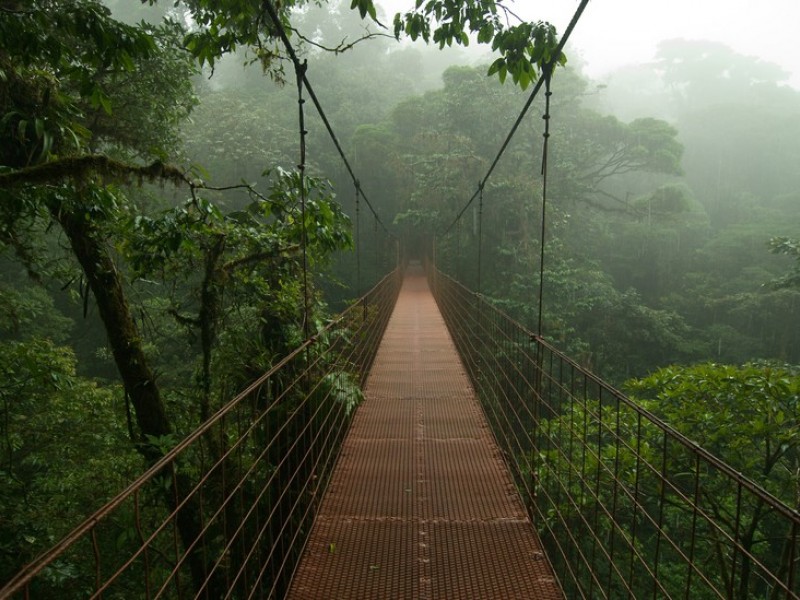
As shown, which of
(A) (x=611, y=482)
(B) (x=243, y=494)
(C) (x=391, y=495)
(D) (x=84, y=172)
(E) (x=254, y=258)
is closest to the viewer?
(B) (x=243, y=494)

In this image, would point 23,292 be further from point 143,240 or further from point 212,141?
point 143,240

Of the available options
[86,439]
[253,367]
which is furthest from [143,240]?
[86,439]

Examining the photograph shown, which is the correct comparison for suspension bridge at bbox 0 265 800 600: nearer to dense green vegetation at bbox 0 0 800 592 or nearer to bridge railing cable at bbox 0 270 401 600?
bridge railing cable at bbox 0 270 401 600

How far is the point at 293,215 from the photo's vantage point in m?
2.30

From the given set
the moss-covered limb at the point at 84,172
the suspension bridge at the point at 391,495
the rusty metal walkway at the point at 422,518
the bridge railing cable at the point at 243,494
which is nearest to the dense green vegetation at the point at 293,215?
the moss-covered limb at the point at 84,172

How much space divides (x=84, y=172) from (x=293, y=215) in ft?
2.64

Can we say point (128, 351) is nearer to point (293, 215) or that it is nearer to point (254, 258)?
point (254, 258)

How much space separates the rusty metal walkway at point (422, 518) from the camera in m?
1.31

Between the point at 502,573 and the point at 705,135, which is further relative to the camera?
the point at 705,135

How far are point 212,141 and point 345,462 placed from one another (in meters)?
12.1

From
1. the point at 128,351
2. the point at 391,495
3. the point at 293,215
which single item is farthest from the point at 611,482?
the point at 128,351

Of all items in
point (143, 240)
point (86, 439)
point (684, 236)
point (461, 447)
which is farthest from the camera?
point (684, 236)

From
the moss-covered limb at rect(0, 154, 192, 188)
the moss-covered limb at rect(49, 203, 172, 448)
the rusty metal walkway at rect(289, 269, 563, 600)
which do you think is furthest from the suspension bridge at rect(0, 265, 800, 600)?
the moss-covered limb at rect(0, 154, 192, 188)

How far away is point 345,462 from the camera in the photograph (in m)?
2.06
